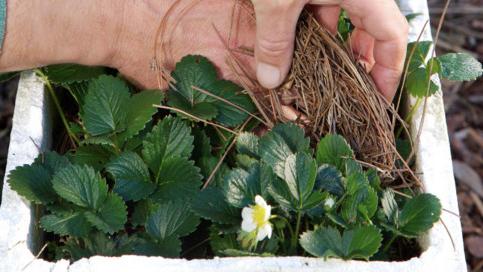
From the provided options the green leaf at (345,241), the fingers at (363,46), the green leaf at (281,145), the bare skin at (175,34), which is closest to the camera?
the green leaf at (345,241)

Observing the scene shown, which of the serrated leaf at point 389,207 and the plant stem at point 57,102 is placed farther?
the plant stem at point 57,102

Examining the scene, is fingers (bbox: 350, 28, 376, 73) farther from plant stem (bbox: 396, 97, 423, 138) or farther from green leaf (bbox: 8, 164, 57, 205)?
green leaf (bbox: 8, 164, 57, 205)

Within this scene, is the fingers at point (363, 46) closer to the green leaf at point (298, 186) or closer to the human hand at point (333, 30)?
the human hand at point (333, 30)

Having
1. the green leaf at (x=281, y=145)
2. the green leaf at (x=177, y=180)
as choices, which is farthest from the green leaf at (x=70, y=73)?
the green leaf at (x=281, y=145)

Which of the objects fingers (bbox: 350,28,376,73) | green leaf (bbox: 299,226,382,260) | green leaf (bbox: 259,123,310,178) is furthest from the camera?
fingers (bbox: 350,28,376,73)

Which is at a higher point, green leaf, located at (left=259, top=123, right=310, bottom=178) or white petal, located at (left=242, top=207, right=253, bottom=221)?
green leaf, located at (left=259, top=123, right=310, bottom=178)

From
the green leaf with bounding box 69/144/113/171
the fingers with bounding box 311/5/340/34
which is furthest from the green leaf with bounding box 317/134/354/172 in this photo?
the green leaf with bounding box 69/144/113/171

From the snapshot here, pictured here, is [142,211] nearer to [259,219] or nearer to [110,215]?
[110,215]
